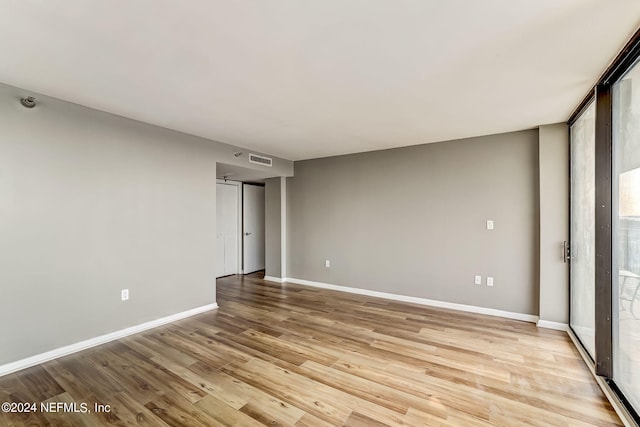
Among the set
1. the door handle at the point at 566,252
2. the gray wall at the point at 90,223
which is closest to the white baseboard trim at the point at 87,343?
the gray wall at the point at 90,223

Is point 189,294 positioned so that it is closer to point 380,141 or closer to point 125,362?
point 125,362

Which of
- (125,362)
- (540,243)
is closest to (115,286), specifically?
(125,362)

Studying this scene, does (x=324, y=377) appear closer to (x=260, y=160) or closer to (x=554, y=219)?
(x=554, y=219)

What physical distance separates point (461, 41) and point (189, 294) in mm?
4014

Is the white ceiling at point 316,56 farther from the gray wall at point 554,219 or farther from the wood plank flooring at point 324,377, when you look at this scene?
the wood plank flooring at point 324,377

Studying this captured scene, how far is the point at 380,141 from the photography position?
13.9 feet

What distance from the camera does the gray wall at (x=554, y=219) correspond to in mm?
3350

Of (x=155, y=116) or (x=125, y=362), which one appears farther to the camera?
(x=155, y=116)

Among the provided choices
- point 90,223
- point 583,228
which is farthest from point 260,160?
point 583,228

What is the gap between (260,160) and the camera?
4934 millimetres

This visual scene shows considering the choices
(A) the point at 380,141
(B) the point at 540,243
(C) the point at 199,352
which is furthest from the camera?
(A) the point at 380,141

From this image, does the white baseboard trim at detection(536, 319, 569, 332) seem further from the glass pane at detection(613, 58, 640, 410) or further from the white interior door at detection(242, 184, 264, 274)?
the white interior door at detection(242, 184, 264, 274)

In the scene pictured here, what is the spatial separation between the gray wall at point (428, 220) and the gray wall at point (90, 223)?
219 cm

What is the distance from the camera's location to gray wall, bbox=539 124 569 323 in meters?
3.35
